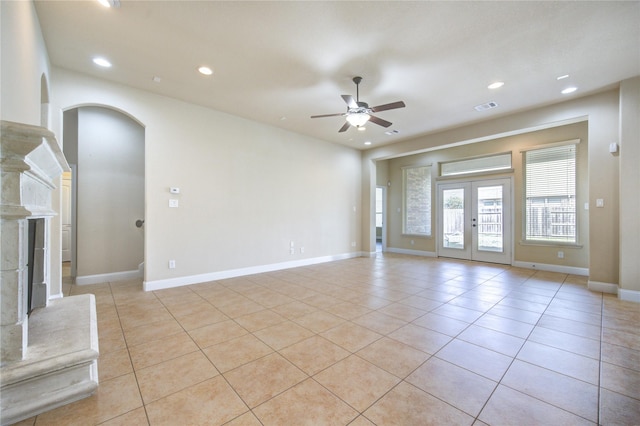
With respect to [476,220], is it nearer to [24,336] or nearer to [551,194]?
[551,194]

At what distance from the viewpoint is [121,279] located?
4719 mm

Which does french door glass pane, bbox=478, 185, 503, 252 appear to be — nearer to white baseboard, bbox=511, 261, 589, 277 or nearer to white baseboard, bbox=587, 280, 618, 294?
white baseboard, bbox=511, 261, 589, 277

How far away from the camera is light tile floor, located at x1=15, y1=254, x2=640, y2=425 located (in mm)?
1614

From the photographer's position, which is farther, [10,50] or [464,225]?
[464,225]

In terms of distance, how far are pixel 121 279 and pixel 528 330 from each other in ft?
20.0

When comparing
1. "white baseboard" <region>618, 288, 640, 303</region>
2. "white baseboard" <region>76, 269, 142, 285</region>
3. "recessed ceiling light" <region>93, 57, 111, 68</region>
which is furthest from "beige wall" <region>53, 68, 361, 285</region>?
"white baseboard" <region>618, 288, 640, 303</region>

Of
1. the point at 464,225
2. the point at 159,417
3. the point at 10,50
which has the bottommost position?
the point at 159,417

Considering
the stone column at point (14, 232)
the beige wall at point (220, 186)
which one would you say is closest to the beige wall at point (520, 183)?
the beige wall at point (220, 186)

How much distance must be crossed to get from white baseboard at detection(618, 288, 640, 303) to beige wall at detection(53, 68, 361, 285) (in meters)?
5.05

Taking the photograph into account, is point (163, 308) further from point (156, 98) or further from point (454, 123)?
point (454, 123)

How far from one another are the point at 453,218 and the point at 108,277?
7882 millimetres

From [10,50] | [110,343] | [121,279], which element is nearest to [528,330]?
[110,343]

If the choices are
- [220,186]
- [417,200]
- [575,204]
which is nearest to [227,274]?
[220,186]

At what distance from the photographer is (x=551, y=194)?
5.55 m
